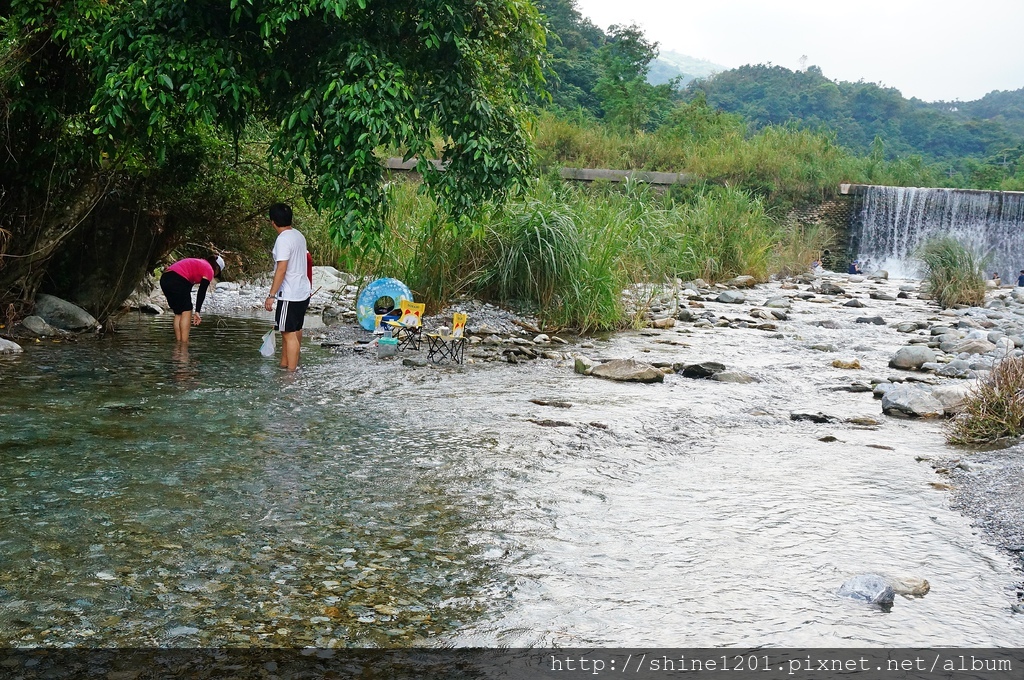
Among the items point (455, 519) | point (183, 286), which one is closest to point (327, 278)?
point (183, 286)

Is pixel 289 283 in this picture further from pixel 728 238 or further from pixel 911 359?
pixel 728 238

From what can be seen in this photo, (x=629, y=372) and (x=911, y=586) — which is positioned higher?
(x=629, y=372)

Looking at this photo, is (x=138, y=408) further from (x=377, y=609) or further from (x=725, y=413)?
(x=725, y=413)

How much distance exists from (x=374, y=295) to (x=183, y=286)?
211 cm

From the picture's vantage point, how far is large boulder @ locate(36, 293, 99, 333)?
31.8ft

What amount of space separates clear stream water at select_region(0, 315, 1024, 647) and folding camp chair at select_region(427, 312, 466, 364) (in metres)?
1.13

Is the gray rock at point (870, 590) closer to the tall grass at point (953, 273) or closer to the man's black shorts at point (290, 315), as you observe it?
the man's black shorts at point (290, 315)

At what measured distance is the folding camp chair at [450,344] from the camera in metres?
8.90

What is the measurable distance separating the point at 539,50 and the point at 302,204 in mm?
3678

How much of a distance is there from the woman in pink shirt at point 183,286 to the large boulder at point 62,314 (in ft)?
3.24

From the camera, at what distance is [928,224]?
25.0m

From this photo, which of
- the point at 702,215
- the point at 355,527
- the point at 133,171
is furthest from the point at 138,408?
the point at 702,215

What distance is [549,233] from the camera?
1138 cm

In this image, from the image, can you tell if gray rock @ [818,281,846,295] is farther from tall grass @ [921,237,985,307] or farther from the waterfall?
the waterfall
